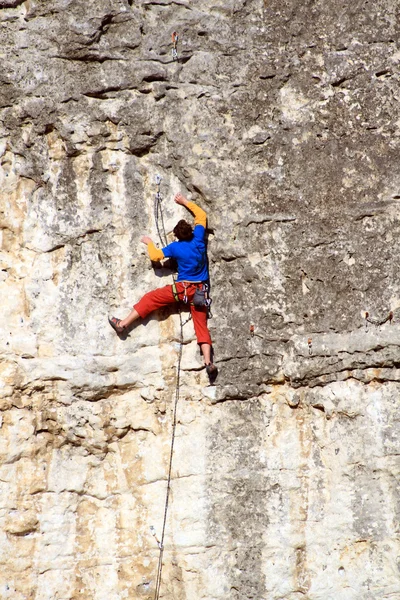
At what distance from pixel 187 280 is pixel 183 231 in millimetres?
442

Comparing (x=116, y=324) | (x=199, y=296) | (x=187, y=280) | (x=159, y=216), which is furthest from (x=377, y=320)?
(x=116, y=324)

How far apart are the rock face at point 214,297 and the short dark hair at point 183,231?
0.31m

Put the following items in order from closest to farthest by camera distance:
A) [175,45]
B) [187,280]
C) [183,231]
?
[183,231]
[187,280]
[175,45]

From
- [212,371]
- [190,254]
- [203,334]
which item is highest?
[190,254]

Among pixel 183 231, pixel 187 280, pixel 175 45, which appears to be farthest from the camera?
pixel 175 45

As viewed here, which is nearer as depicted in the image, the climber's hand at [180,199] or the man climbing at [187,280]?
the man climbing at [187,280]

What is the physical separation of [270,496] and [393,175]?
311 centimetres

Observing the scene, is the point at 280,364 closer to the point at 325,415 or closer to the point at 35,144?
the point at 325,415

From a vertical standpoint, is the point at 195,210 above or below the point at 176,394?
above

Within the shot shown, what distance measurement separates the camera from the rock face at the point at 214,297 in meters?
6.05

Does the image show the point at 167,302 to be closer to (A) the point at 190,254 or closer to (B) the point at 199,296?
(B) the point at 199,296

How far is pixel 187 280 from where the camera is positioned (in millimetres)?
6020

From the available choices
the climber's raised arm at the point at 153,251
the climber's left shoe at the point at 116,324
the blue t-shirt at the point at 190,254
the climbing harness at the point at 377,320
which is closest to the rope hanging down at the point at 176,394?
the climber's raised arm at the point at 153,251

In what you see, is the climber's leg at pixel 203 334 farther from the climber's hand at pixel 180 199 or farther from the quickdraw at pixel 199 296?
the climber's hand at pixel 180 199
